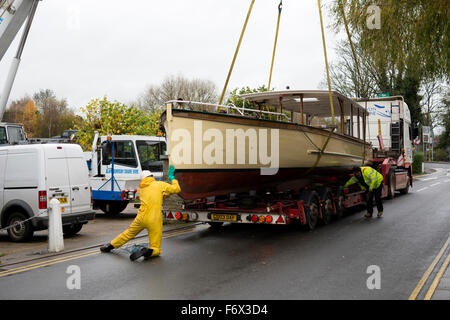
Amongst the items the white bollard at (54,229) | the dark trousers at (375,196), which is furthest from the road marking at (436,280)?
the white bollard at (54,229)

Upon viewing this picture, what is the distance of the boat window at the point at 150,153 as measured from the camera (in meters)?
13.8

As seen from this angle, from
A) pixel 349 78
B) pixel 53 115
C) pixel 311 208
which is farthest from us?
pixel 53 115

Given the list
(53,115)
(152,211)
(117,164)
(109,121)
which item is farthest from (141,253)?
(53,115)

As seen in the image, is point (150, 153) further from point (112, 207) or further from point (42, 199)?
point (42, 199)

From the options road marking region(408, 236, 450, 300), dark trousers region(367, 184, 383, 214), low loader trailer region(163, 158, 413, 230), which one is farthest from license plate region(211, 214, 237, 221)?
dark trousers region(367, 184, 383, 214)

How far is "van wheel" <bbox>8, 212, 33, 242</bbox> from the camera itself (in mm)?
9422

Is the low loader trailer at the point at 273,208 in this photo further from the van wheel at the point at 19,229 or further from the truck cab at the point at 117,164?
the truck cab at the point at 117,164

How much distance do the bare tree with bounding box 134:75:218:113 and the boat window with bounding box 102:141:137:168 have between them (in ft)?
90.6

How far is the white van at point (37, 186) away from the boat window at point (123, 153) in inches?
135

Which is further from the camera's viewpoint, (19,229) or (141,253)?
(19,229)

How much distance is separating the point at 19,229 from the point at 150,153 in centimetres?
524

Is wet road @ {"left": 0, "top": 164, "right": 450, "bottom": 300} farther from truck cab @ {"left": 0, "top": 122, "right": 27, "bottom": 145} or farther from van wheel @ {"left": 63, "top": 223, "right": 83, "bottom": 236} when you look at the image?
truck cab @ {"left": 0, "top": 122, "right": 27, "bottom": 145}

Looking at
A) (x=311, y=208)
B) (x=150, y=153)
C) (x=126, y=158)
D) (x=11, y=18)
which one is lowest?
(x=311, y=208)

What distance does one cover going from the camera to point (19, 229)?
31.5 ft
